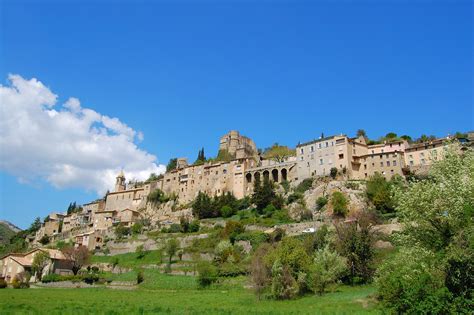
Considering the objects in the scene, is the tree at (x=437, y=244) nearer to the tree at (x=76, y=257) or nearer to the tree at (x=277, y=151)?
the tree at (x=76, y=257)

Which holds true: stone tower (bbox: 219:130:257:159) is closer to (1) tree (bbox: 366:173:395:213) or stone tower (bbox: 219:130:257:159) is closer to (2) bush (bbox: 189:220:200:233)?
(2) bush (bbox: 189:220:200:233)

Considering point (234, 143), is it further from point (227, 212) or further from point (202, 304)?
point (202, 304)

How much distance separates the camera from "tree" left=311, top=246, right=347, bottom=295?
3534 cm

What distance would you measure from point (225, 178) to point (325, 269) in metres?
63.7

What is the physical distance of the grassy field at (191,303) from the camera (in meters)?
25.2

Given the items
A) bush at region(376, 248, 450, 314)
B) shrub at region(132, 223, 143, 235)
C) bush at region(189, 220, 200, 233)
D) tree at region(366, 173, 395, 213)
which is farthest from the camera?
shrub at region(132, 223, 143, 235)

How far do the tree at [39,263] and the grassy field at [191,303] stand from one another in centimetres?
2150

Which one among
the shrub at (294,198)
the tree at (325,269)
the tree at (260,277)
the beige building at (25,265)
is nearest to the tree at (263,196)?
the shrub at (294,198)

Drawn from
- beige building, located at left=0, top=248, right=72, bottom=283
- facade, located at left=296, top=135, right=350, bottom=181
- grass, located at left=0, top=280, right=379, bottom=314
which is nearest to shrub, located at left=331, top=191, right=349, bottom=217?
facade, located at left=296, top=135, right=350, bottom=181

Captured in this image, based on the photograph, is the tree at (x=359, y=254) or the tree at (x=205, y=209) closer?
the tree at (x=359, y=254)

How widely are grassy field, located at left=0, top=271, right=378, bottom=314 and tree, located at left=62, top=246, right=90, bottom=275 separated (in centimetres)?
2048

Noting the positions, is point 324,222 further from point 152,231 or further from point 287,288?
point 152,231

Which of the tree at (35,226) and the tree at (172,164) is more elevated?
the tree at (172,164)

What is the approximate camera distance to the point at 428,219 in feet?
76.5
